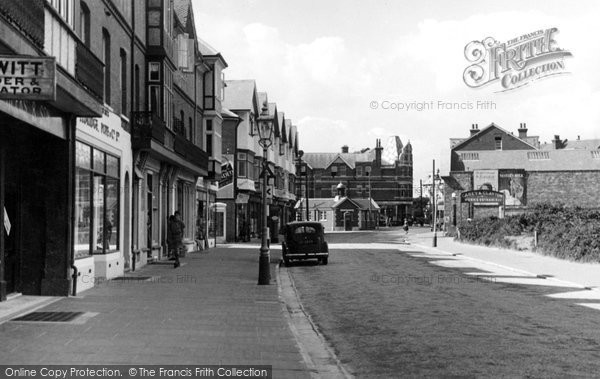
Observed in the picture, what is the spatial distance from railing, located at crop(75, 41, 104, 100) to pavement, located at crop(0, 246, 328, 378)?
152 inches

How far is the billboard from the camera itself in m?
62.1

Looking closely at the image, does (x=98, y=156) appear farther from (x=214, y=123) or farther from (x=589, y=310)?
(x=214, y=123)

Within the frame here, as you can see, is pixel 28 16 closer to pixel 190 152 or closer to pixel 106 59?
pixel 106 59

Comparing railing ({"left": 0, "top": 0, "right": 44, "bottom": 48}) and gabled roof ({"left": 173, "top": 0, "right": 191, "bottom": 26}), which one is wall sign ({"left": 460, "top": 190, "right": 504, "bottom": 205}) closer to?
gabled roof ({"left": 173, "top": 0, "right": 191, "bottom": 26})

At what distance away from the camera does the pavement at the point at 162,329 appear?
→ 7745 mm

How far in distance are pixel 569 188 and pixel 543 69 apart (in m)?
38.0

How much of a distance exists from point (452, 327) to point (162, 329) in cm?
400

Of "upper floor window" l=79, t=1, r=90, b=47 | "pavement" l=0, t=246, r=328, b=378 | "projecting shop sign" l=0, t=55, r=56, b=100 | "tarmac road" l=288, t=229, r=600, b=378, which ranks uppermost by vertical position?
"upper floor window" l=79, t=1, r=90, b=47

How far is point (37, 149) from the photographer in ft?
45.1

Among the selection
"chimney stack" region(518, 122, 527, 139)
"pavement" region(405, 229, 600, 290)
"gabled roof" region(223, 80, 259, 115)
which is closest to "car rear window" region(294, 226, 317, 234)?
"pavement" region(405, 229, 600, 290)

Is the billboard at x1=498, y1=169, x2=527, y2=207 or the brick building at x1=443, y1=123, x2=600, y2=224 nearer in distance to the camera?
the brick building at x1=443, y1=123, x2=600, y2=224

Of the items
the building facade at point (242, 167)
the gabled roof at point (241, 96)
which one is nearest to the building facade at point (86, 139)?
the building facade at point (242, 167)

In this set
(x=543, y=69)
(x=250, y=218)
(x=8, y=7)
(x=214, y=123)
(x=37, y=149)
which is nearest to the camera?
(x=8, y=7)

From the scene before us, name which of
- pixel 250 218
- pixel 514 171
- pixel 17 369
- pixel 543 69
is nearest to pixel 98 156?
pixel 17 369
